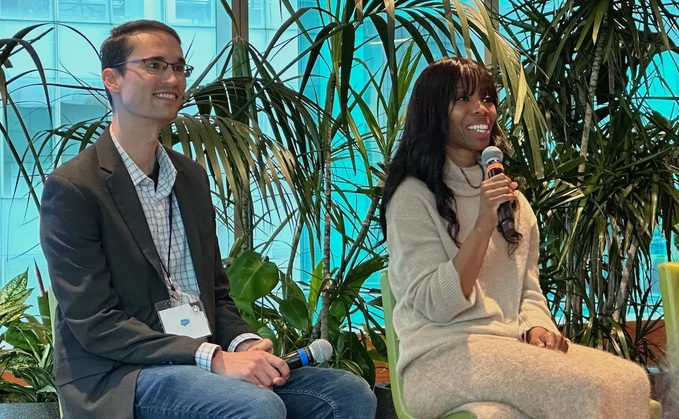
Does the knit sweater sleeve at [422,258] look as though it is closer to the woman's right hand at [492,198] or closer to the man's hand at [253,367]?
the woman's right hand at [492,198]

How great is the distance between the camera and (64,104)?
14.7ft

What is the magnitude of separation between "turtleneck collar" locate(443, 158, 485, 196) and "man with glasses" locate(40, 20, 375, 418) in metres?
0.65

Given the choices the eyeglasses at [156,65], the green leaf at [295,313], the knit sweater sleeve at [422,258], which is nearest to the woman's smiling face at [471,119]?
the knit sweater sleeve at [422,258]

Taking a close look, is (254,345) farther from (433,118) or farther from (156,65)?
(433,118)

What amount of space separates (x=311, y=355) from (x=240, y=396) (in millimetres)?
203

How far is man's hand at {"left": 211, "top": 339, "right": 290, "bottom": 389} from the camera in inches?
78.5

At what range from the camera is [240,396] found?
74.8 inches

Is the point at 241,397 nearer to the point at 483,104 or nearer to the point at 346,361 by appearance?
the point at 483,104

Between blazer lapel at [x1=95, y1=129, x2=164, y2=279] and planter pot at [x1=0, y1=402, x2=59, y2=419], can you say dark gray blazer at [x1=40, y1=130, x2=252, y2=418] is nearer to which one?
blazer lapel at [x1=95, y1=129, x2=164, y2=279]

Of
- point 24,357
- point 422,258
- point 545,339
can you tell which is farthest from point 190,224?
point 24,357

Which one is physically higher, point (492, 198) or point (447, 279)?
point (492, 198)

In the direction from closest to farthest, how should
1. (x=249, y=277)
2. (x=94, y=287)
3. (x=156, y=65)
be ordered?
A: (x=94, y=287) → (x=156, y=65) → (x=249, y=277)

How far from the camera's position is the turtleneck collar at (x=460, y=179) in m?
2.59

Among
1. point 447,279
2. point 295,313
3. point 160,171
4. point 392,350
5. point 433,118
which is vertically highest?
point 433,118
